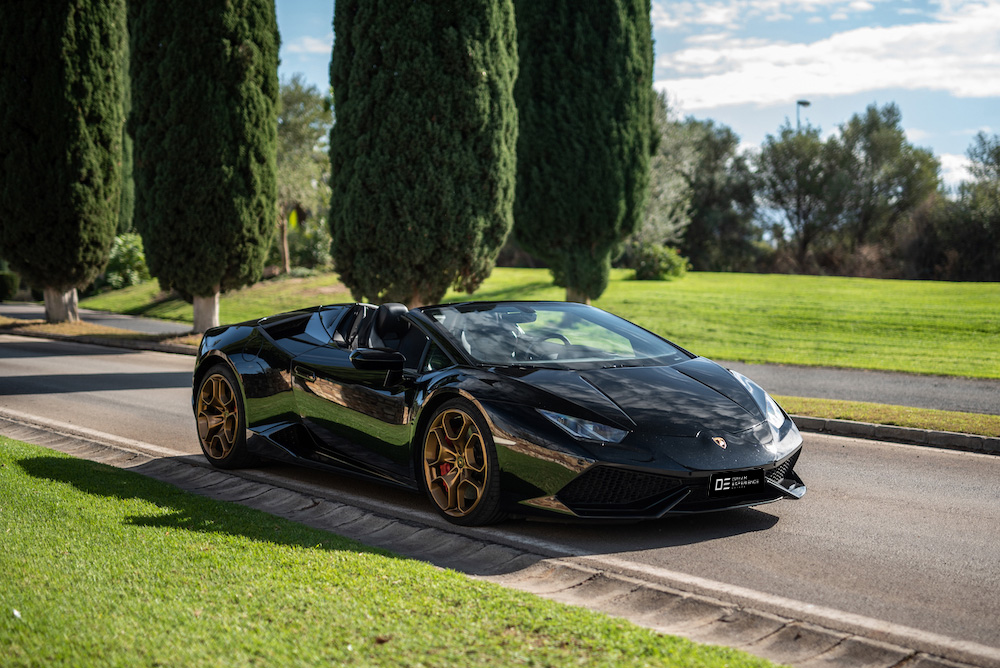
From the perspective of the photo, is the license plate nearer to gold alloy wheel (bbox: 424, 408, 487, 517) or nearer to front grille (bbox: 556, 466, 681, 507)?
front grille (bbox: 556, 466, 681, 507)

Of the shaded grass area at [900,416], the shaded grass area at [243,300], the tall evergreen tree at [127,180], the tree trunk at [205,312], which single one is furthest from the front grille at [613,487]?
the tall evergreen tree at [127,180]

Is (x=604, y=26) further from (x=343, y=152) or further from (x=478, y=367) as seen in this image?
(x=478, y=367)

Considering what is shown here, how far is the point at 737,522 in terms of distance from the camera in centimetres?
553

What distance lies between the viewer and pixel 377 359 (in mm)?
5707

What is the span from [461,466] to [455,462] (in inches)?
2.6

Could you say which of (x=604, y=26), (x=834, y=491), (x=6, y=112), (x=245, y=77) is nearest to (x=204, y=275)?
(x=245, y=77)

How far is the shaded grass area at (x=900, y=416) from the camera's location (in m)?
8.68

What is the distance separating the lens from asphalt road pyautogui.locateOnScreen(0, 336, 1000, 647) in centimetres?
420

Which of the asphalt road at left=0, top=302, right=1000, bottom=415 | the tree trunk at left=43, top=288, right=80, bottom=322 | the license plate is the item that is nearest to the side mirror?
the license plate

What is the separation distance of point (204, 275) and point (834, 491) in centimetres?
1575

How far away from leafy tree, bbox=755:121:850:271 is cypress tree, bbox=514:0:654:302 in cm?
2988

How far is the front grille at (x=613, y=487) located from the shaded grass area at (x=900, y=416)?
16.1 ft

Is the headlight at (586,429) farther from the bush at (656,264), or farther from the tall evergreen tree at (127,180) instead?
the bush at (656,264)

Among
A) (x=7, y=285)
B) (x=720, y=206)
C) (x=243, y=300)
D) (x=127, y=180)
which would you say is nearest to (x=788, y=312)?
(x=243, y=300)
